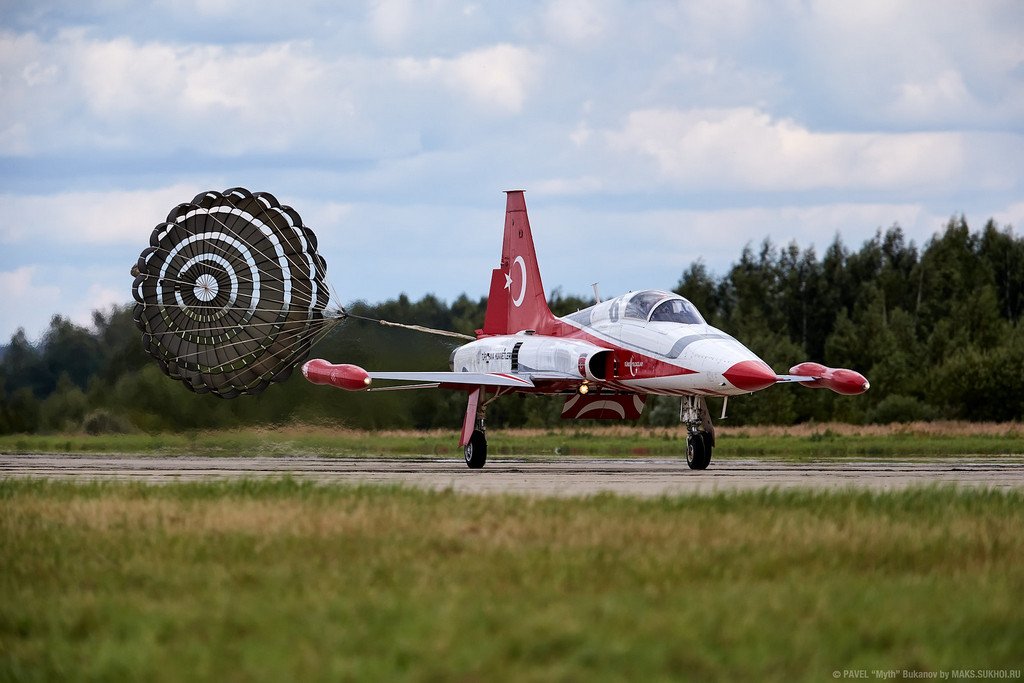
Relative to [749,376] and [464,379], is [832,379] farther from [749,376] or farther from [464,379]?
[464,379]

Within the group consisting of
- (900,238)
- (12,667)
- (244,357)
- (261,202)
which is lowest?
(12,667)

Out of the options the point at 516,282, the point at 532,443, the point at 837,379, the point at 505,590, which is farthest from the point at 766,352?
the point at 505,590

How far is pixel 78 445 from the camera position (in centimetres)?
3175

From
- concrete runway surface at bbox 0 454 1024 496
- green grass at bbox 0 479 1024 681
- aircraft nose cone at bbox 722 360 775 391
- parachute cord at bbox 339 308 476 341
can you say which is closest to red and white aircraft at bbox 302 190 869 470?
aircraft nose cone at bbox 722 360 775 391

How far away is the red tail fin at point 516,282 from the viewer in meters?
29.0

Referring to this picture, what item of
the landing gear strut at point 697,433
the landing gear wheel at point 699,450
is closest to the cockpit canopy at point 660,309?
the landing gear strut at point 697,433

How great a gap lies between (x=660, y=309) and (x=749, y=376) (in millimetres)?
3054

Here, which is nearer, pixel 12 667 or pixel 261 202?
pixel 12 667

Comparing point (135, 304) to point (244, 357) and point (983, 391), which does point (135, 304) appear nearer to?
point (244, 357)

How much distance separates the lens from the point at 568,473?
20781mm

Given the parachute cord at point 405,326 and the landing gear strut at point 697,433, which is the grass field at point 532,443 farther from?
the landing gear strut at point 697,433

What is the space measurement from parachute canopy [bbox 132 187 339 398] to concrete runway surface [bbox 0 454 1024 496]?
190 cm

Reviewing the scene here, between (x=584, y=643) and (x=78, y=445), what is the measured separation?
2702cm

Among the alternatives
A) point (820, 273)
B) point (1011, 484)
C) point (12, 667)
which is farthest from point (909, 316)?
point (12, 667)
